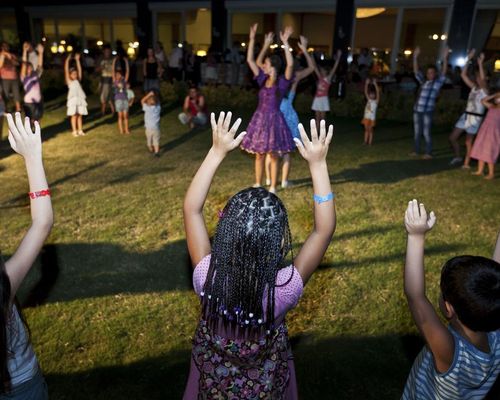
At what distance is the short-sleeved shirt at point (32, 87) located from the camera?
10.6 m

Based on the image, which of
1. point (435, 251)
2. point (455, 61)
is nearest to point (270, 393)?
point (435, 251)

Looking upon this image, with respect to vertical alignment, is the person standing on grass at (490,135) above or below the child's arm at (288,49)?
below

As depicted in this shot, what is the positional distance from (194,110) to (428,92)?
225 inches

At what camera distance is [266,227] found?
1.77 m

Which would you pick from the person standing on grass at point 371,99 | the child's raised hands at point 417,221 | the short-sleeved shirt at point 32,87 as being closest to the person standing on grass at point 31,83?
the short-sleeved shirt at point 32,87

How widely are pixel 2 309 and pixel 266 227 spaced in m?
1.04

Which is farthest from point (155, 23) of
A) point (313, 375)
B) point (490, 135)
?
point (313, 375)

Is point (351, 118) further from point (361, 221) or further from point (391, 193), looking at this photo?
point (361, 221)

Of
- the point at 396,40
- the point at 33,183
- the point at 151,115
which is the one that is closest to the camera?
the point at 33,183

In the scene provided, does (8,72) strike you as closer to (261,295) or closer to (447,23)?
(261,295)

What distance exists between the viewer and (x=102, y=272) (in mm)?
4965

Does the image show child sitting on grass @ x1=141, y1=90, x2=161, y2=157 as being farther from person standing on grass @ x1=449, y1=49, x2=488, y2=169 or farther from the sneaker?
the sneaker

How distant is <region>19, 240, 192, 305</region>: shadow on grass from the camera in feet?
15.1

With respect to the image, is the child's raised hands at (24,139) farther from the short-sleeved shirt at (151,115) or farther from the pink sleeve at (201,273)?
the short-sleeved shirt at (151,115)
